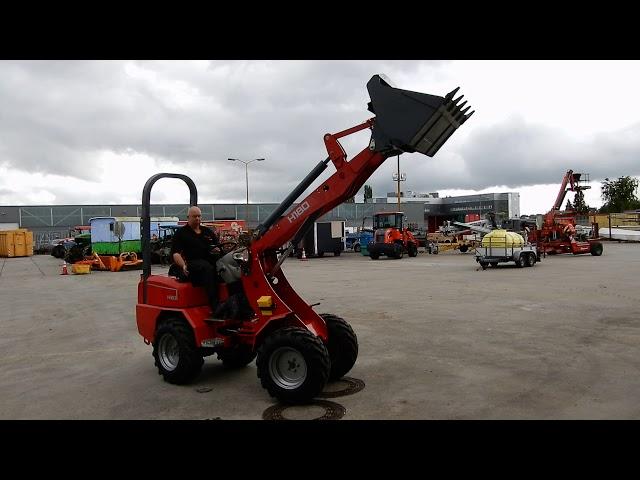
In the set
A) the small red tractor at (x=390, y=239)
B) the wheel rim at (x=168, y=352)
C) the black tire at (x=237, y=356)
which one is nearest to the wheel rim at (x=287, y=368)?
the black tire at (x=237, y=356)

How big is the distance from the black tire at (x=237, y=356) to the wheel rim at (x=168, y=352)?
59 centimetres

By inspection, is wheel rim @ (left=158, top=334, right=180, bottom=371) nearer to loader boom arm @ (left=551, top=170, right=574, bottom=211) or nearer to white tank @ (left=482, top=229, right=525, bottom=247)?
white tank @ (left=482, top=229, right=525, bottom=247)

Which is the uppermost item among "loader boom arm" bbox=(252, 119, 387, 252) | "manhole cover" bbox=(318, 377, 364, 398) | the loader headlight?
"loader boom arm" bbox=(252, 119, 387, 252)

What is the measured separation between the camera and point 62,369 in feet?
Result: 23.2

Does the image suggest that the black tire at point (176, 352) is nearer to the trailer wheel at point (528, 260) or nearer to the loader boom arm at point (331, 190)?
the loader boom arm at point (331, 190)

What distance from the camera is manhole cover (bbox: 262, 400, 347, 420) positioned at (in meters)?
4.98

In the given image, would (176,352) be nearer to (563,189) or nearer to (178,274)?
(178,274)

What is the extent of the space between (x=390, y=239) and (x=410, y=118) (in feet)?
82.8

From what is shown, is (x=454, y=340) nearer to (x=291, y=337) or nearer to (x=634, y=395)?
(x=634, y=395)

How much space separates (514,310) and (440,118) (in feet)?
22.7

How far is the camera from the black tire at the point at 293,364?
5.18m

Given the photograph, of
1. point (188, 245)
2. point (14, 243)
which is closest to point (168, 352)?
point (188, 245)

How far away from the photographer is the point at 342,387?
5867 mm

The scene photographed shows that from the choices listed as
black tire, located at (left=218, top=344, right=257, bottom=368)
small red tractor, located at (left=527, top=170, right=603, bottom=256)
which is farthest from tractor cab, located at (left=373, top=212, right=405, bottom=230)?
black tire, located at (left=218, top=344, right=257, bottom=368)
